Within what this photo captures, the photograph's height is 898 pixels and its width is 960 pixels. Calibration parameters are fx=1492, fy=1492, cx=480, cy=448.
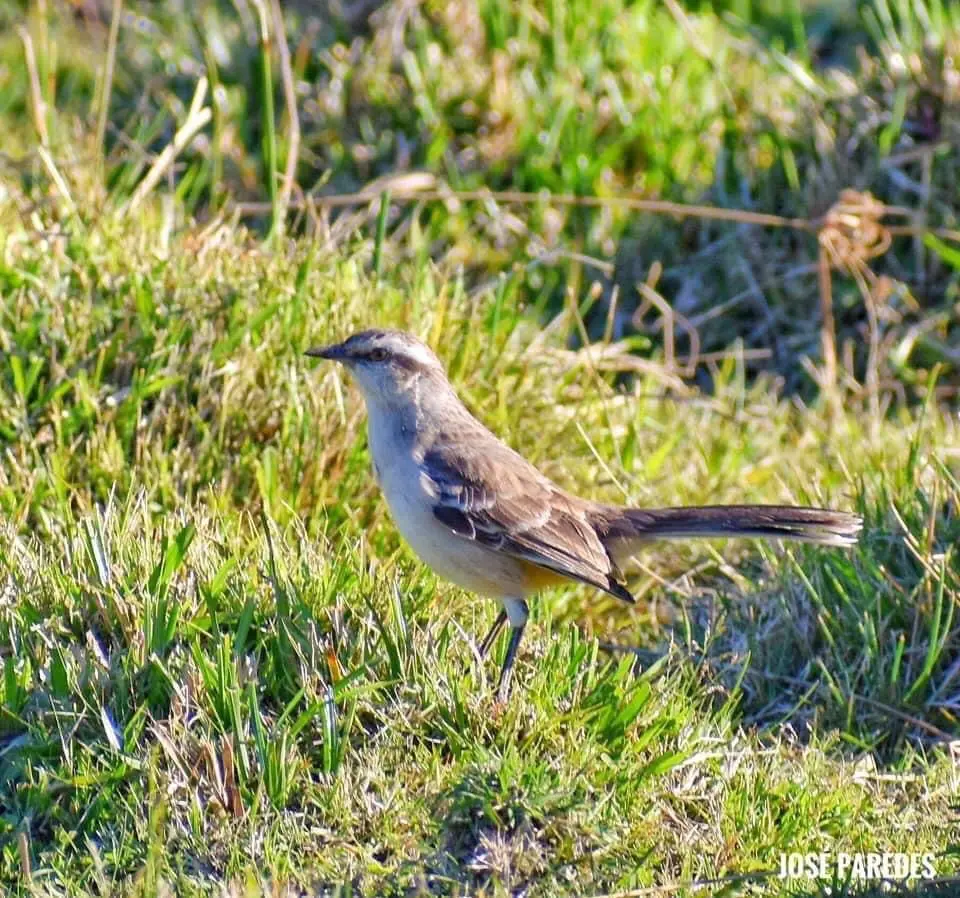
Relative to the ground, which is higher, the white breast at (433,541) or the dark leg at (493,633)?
the white breast at (433,541)

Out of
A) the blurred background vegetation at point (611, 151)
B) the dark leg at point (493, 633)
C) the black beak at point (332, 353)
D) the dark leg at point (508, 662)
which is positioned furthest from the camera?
the blurred background vegetation at point (611, 151)

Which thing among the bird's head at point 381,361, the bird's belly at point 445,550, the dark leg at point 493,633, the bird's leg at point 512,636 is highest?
the bird's head at point 381,361

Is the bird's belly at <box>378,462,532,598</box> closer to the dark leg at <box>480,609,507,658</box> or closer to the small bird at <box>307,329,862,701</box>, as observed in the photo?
the small bird at <box>307,329,862,701</box>

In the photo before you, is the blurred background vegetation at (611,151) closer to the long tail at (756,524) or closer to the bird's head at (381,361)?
the bird's head at (381,361)

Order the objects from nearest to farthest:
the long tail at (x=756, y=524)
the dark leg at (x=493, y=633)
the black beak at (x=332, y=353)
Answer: the dark leg at (x=493, y=633), the long tail at (x=756, y=524), the black beak at (x=332, y=353)

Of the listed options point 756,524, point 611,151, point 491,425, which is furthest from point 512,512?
point 611,151

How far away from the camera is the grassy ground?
427cm

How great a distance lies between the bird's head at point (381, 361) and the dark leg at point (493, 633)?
2.99ft

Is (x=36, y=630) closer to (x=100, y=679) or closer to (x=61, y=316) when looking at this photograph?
(x=100, y=679)

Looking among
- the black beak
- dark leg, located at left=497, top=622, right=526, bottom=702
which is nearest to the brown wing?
dark leg, located at left=497, top=622, right=526, bottom=702

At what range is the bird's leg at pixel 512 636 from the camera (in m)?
4.59

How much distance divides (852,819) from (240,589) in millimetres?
2054

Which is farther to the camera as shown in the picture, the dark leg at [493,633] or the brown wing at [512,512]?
the brown wing at [512,512]

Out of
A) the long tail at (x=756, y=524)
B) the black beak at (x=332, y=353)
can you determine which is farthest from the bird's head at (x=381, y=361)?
the long tail at (x=756, y=524)
